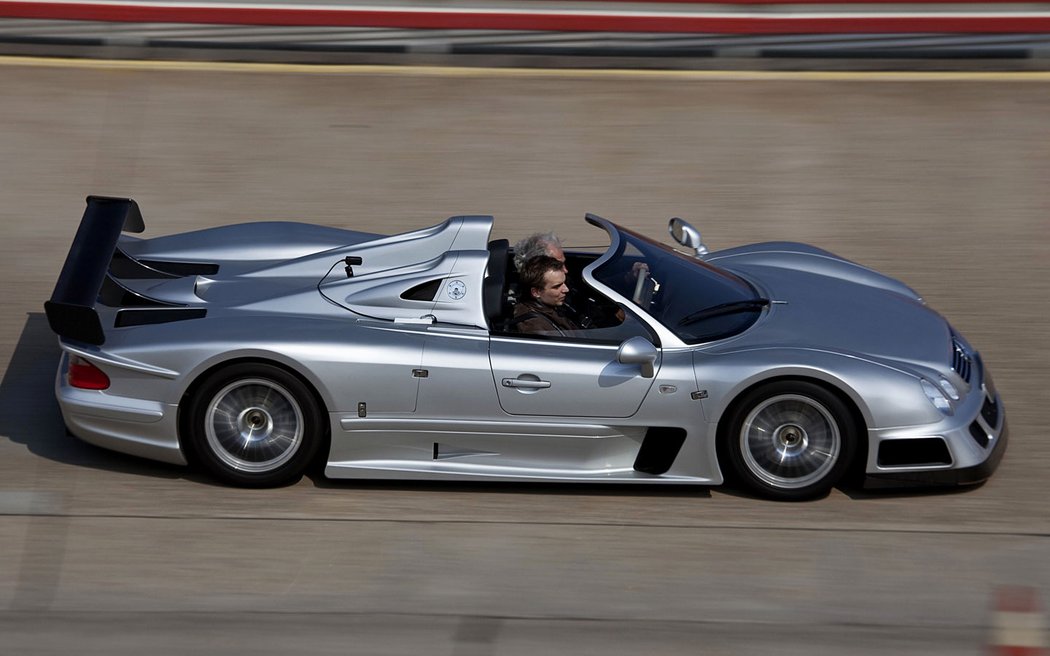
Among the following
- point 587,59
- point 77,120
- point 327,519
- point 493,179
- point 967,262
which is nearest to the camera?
point 327,519

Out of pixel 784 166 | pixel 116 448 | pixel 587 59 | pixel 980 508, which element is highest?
pixel 587 59

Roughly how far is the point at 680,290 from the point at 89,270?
3.01 m

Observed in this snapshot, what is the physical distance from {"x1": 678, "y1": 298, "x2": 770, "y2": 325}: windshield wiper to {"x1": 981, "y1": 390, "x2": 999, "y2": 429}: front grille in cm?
117

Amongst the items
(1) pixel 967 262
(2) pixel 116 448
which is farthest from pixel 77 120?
(1) pixel 967 262

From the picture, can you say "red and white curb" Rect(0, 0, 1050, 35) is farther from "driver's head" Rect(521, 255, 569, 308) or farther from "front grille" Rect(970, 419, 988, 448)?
"front grille" Rect(970, 419, 988, 448)

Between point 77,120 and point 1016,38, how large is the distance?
8223 mm

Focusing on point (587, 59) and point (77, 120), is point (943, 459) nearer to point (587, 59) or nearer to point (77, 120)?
point (587, 59)

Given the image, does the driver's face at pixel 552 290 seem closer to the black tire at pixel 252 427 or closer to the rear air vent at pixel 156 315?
the black tire at pixel 252 427

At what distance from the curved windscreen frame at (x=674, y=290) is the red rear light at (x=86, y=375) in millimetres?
2422

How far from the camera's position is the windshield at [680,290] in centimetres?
643

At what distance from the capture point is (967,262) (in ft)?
30.1

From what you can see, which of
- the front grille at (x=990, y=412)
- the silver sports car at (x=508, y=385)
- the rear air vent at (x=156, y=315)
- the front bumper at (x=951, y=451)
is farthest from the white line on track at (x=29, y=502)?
the front grille at (x=990, y=412)

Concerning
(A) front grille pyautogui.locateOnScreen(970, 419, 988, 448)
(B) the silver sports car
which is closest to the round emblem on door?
(B) the silver sports car

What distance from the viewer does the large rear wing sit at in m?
6.31
